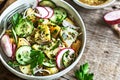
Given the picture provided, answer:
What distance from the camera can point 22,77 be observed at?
1.26 meters

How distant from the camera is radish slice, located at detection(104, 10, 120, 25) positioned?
1459 mm

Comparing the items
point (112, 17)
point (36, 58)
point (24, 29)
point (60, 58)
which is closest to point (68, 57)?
point (60, 58)

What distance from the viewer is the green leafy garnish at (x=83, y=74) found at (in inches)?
50.9

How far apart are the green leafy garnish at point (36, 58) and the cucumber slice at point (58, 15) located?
0.67ft

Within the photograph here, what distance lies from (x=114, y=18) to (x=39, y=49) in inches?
16.8

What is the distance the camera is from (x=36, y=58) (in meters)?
1.26

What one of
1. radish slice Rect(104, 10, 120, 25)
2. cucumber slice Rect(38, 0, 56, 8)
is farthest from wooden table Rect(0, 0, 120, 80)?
cucumber slice Rect(38, 0, 56, 8)

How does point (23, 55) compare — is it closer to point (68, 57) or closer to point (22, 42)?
point (22, 42)

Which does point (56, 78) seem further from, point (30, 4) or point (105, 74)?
point (30, 4)

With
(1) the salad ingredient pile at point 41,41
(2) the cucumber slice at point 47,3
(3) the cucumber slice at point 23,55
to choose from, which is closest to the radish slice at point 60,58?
(1) the salad ingredient pile at point 41,41

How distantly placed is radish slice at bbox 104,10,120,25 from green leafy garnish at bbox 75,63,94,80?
0.28m

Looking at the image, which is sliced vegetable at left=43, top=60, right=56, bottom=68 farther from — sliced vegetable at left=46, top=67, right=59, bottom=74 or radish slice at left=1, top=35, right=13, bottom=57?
radish slice at left=1, top=35, right=13, bottom=57

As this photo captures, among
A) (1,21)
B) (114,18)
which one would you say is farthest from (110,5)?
(1,21)

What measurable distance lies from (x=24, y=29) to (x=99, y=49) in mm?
367
